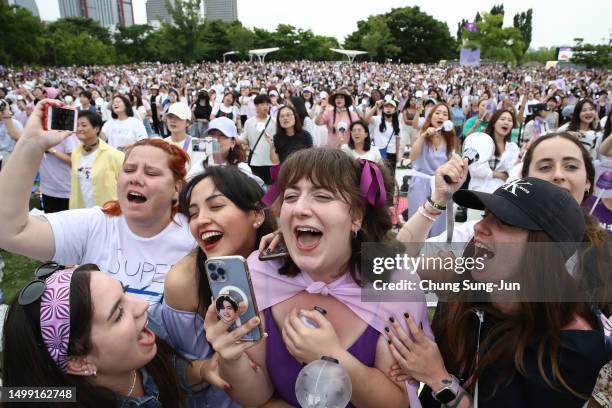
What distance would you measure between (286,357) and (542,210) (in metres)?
1.11

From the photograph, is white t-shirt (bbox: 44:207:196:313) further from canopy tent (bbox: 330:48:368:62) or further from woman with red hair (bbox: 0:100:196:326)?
canopy tent (bbox: 330:48:368:62)

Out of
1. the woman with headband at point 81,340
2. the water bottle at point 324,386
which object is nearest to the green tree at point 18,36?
the woman with headband at point 81,340

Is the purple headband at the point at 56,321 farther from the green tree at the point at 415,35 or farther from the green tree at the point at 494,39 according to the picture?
the green tree at the point at 415,35

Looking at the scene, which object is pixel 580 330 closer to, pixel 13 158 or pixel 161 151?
pixel 161 151

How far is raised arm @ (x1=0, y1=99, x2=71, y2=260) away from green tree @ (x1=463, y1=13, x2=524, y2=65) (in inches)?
2005

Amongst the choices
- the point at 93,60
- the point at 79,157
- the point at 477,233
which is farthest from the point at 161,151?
the point at 93,60

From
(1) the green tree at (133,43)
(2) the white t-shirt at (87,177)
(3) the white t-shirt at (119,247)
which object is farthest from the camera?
(1) the green tree at (133,43)

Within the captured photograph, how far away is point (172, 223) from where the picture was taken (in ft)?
7.95

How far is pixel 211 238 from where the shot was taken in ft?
6.41

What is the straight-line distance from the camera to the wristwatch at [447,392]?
1.52m

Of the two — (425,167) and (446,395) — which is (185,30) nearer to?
(425,167)

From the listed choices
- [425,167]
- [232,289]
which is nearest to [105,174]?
[232,289]

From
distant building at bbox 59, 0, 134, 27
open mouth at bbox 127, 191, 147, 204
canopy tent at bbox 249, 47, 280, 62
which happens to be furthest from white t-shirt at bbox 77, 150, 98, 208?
distant building at bbox 59, 0, 134, 27

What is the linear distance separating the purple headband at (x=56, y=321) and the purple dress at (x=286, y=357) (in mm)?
720
